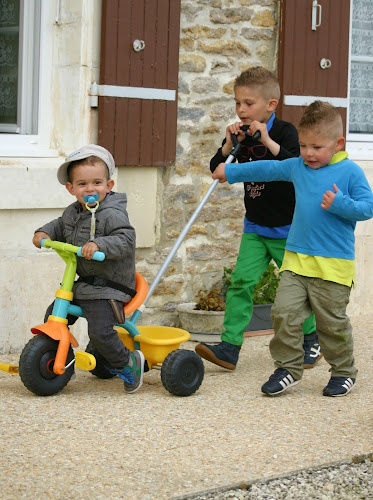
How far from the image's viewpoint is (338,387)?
5000 millimetres

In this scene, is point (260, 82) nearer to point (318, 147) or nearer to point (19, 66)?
point (318, 147)

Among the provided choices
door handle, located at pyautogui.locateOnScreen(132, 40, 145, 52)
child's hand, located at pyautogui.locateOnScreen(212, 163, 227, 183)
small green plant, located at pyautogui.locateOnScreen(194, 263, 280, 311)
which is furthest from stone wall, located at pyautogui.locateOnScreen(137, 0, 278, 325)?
child's hand, located at pyautogui.locateOnScreen(212, 163, 227, 183)

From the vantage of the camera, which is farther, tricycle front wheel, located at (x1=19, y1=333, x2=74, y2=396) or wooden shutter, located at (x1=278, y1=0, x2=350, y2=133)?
wooden shutter, located at (x1=278, y1=0, x2=350, y2=133)

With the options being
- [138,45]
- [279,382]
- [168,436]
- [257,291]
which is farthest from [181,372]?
[138,45]

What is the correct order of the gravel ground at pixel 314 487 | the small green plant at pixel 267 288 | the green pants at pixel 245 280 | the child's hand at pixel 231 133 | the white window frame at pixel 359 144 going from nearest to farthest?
the gravel ground at pixel 314 487, the child's hand at pixel 231 133, the green pants at pixel 245 280, the small green plant at pixel 267 288, the white window frame at pixel 359 144

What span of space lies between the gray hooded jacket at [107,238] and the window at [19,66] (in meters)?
1.39

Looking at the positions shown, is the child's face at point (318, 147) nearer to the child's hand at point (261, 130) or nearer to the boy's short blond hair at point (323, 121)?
the boy's short blond hair at point (323, 121)

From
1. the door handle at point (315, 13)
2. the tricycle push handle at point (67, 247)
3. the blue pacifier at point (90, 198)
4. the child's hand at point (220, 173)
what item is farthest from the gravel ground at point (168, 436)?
the door handle at point (315, 13)

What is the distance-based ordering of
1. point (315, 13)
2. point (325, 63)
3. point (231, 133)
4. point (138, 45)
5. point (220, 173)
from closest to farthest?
point (220, 173), point (231, 133), point (138, 45), point (315, 13), point (325, 63)

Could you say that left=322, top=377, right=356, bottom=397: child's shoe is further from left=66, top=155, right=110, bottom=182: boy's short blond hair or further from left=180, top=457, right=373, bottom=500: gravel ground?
left=66, top=155, right=110, bottom=182: boy's short blond hair

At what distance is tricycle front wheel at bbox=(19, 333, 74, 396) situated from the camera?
4.59 metres

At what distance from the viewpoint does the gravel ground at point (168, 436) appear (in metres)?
3.61

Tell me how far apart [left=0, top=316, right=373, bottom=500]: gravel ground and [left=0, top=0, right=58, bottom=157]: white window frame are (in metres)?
1.48

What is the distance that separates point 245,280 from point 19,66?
197 centimetres
